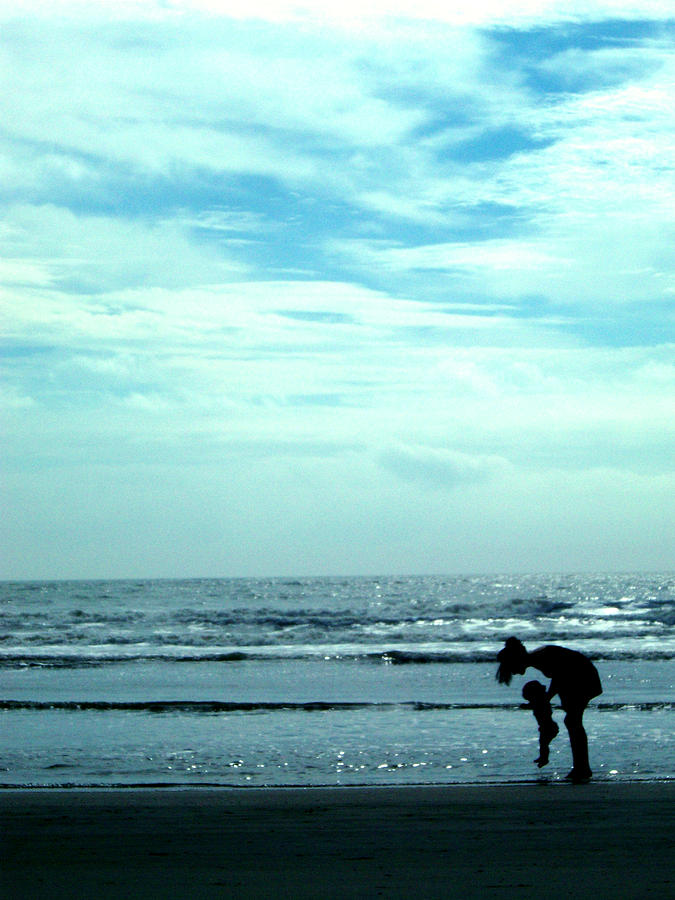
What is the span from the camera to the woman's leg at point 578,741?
8.91 m

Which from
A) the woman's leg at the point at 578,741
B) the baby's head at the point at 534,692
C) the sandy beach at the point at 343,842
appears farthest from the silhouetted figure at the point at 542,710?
the sandy beach at the point at 343,842

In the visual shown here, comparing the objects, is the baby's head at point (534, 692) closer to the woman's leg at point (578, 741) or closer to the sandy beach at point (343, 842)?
the woman's leg at point (578, 741)

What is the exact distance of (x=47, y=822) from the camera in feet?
24.1

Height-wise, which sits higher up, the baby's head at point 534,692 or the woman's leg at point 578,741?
the baby's head at point 534,692

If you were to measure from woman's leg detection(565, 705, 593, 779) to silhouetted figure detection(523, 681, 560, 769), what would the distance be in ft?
0.60

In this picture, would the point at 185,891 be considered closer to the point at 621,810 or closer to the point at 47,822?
the point at 47,822

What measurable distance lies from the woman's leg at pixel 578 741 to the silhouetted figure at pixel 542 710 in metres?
0.18

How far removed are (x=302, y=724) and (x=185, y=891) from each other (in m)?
6.94

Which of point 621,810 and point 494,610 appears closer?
point 621,810

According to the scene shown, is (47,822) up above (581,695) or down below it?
below

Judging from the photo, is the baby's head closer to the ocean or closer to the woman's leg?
the woman's leg

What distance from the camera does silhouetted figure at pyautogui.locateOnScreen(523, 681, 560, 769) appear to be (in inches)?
344

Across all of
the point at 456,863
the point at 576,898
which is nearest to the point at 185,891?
the point at 456,863

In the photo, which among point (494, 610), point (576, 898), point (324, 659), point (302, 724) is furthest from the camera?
point (494, 610)
